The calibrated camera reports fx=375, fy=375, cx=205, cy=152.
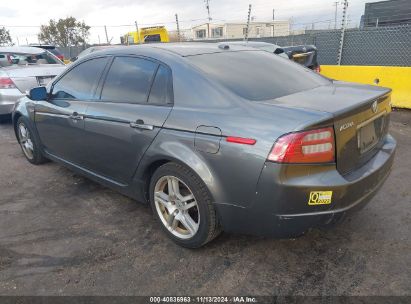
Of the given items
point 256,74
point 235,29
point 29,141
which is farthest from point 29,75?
point 235,29

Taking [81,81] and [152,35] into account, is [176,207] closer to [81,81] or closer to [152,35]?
[81,81]

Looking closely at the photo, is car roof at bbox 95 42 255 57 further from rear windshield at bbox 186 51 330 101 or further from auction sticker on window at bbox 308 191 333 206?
auction sticker on window at bbox 308 191 333 206

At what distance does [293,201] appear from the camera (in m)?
2.38

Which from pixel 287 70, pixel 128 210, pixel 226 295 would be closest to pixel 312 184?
pixel 226 295

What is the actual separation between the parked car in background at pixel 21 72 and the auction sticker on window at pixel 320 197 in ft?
21.7

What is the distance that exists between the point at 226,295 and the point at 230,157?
0.93 metres

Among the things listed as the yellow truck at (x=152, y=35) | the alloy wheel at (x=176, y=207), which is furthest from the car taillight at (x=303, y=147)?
the yellow truck at (x=152, y=35)

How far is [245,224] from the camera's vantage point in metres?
2.60

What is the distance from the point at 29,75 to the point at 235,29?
121 feet

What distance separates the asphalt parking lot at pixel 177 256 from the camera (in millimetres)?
2607

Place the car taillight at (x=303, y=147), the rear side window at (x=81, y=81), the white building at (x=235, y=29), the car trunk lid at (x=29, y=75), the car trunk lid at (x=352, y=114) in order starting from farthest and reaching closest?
the white building at (x=235, y=29) → the car trunk lid at (x=29, y=75) → the rear side window at (x=81, y=81) → the car trunk lid at (x=352, y=114) → the car taillight at (x=303, y=147)

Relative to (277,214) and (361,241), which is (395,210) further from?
(277,214)

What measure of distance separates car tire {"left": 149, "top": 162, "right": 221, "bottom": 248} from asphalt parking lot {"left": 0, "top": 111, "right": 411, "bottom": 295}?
144mm

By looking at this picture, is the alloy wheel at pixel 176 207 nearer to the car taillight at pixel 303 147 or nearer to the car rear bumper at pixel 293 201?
the car rear bumper at pixel 293 201
